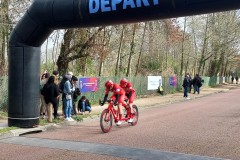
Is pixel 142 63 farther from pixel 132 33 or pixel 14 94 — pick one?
pixel 14 94

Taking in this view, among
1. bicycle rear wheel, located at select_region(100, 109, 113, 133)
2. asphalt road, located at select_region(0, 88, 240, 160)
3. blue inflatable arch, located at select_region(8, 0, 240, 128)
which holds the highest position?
blue inflatable arch, located at select_region(8, 0, 240, 128)

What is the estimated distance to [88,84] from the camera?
20.4m

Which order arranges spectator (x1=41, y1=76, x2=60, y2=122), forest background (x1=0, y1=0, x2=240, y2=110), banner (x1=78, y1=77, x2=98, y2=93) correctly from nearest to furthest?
spectator (x1=41, y1=76, x2=60, y2=122), banner (x1=78, y1=77, x2=98, y2=93), forest background (x1=0, y1=0, x2=240, y2=110)

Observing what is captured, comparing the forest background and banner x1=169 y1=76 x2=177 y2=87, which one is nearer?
the forest background

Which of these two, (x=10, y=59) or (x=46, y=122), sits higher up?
(x=10, y=59)

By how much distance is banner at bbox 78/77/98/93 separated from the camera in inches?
772

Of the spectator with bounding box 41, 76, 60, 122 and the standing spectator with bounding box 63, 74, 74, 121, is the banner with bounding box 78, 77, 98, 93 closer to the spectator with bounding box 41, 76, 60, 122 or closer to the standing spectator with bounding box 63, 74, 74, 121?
the standing spectator with bounding box 63, 74, 74, 121

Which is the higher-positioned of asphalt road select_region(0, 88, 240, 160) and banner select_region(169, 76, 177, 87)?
banner select_region(169, 76, 177, 87)

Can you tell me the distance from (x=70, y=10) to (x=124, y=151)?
4.34 meters

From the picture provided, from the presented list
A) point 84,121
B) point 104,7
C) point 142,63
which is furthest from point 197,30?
point 104,7

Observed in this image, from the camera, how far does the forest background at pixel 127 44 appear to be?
2219cm

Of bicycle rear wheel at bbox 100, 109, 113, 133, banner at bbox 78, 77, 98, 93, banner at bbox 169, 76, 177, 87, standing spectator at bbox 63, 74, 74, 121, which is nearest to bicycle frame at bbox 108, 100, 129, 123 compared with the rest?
bicycle rear wheel at bbox 100, 109, 113, 133

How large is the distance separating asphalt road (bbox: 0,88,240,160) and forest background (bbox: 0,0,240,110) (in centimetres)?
975

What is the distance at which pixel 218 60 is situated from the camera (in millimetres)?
61562
